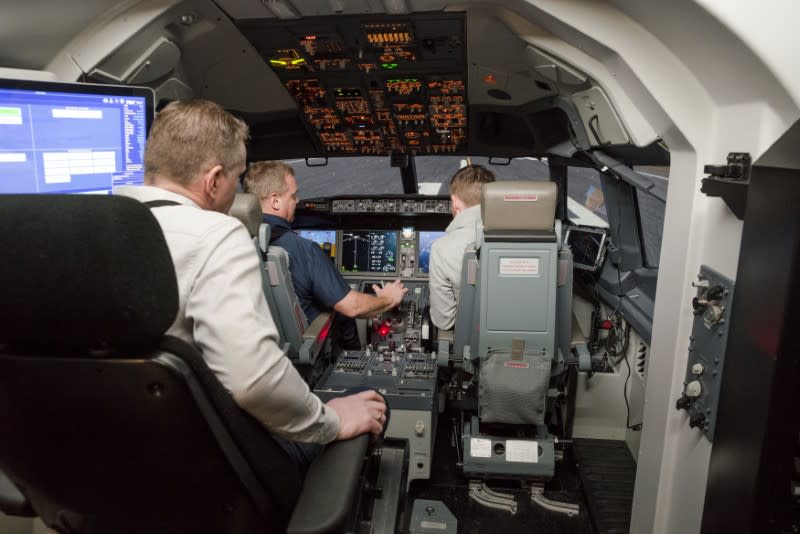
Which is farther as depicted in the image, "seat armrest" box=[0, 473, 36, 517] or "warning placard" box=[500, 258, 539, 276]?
"warning placard" box=[500, 258, 539, 276]

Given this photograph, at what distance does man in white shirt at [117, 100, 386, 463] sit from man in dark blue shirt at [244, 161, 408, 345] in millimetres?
1738

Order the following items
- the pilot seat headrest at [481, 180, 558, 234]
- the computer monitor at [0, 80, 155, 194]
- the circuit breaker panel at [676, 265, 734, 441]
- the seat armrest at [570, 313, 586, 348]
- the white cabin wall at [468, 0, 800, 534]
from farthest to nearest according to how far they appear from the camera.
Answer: the seat armrest at [570, 313, 586, 348] → the pilot seat headrest at [481, 180, 558, 234] → the computer monitor at [0, 80, 155, 194] → the circuit breaker panel at [676, 265, 734, 441] → the white cabin wall at [468, 0, 800, 534]

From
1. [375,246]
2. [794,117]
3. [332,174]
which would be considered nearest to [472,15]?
[794,117]

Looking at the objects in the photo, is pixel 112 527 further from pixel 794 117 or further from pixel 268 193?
pixel 268 193

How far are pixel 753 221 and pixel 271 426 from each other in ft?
3.83

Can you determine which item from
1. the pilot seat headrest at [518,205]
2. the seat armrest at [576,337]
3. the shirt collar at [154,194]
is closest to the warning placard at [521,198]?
the pilot seat headrest at [518,205]

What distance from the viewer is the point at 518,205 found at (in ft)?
7.66

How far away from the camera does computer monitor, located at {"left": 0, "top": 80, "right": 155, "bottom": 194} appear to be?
152 centimetres

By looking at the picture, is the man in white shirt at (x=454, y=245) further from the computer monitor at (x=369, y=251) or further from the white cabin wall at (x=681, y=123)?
the computer monitor at (x=369, y=251)

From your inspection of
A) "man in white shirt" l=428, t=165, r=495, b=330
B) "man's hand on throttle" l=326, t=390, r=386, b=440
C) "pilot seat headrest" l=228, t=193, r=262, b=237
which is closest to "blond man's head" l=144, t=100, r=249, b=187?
"man's hand on throttle" l=326, t=390, r=386, b=440

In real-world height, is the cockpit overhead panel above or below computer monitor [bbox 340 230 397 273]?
above

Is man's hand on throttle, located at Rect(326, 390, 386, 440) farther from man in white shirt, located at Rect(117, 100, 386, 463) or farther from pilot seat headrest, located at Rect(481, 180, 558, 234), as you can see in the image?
pilot seat headrest, located at Rect(481, 180, 558, 234)

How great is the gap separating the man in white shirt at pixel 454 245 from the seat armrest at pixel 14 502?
1.97m

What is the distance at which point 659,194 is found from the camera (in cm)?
253
